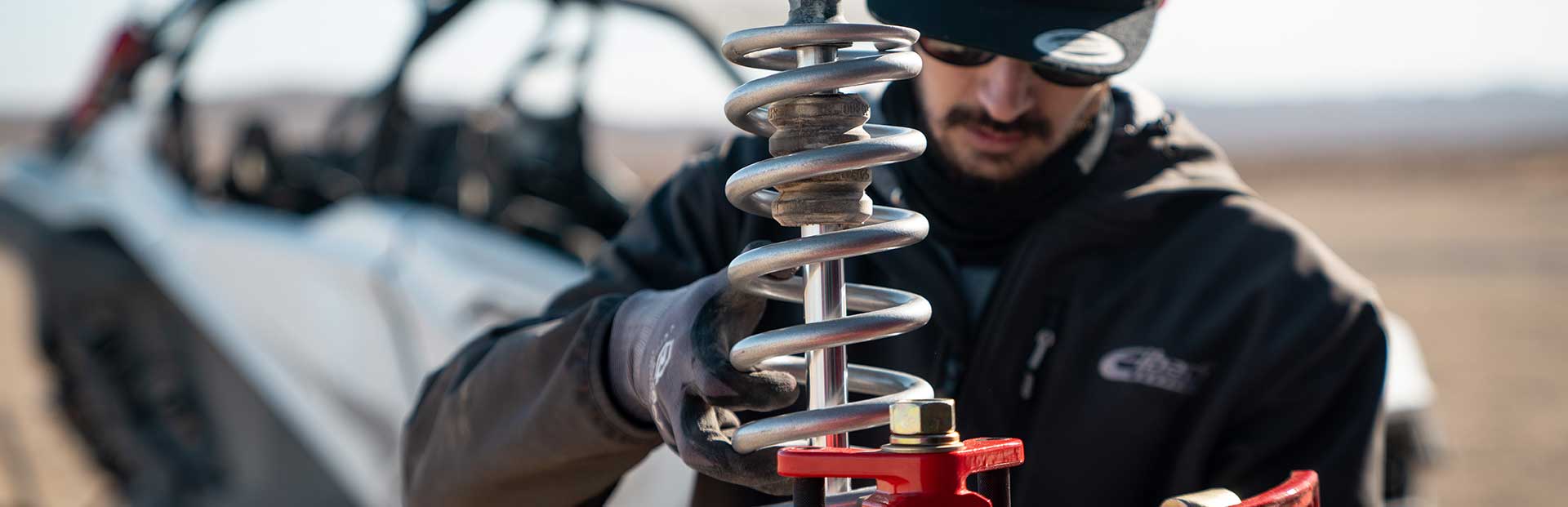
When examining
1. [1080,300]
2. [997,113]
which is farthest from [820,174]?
[1080,300]

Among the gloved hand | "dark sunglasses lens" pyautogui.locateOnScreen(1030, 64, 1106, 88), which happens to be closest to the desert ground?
"dark sunglasses lens" pyautogui.locateOnScreen(1030, 64, 1106, 88)

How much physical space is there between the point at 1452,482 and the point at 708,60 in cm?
370

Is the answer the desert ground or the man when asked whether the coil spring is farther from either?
the desert ground

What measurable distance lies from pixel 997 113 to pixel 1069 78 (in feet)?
0.53

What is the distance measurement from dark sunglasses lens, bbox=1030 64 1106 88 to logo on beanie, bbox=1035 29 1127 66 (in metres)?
0.02

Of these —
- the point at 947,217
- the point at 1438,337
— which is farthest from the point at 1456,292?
the point at 947,217

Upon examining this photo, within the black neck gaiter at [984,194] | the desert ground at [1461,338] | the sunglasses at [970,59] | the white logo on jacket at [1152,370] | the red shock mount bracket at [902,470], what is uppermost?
the sunglasses at [970,59]

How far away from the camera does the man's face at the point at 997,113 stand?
1.81m

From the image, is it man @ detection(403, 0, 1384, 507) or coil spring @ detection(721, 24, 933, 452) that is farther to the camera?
man @ detection(403, 0, 1384, 507)

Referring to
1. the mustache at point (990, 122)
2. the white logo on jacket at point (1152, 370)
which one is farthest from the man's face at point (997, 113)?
the white logo on jacket at point (1152, 370)

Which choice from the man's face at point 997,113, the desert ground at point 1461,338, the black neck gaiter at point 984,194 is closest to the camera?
the man's face at point 997,113

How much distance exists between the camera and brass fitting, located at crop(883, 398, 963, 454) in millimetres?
908

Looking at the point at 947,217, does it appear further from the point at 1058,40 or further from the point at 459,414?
the point at 459,414

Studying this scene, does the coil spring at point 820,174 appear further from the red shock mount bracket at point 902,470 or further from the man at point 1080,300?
the man at point 1080,300
